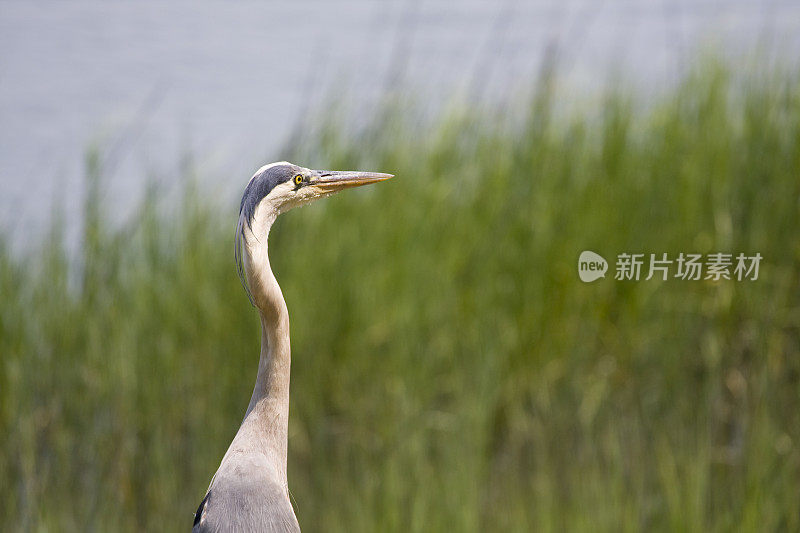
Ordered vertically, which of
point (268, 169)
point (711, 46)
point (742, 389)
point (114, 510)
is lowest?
A: point (114, 510)

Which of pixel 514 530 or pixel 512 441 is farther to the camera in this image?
pixel 512 441

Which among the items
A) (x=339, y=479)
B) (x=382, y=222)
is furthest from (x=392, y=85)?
(x=339, y=479)

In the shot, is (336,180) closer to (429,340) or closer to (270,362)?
(270,362)

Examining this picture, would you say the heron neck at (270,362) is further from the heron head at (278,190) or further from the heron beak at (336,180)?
the heron beak at (336,180)

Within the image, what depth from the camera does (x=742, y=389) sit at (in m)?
3.44

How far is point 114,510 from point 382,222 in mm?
1552

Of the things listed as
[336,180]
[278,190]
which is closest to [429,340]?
[336,180]

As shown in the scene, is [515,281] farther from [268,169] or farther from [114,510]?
[268,169]

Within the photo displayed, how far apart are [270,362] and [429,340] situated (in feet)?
7.61

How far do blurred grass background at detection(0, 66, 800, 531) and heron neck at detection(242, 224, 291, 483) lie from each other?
5.53 ft

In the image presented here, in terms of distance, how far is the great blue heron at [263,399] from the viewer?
1.08 meters

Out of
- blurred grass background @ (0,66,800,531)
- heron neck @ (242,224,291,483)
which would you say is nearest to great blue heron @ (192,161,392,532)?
heron neck @ (242,224,291,483)

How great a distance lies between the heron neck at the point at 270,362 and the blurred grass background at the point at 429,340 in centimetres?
169

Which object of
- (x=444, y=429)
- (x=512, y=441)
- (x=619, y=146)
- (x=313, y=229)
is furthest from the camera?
(x=619, y=146)
